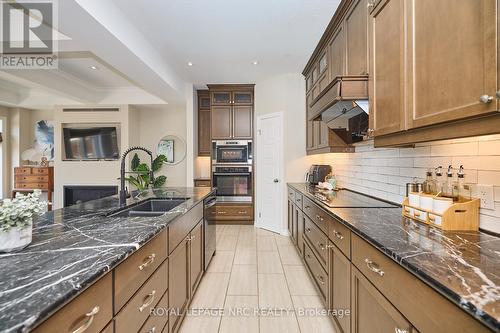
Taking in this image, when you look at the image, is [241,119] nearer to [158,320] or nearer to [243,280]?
[243,280]

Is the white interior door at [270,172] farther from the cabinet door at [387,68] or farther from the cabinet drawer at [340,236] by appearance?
the cabinet door at [387,68]

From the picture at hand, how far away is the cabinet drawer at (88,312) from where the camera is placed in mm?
666

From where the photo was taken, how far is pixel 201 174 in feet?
17.7

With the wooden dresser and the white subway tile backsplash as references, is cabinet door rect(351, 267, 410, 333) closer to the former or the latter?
the white subway tile backsplash

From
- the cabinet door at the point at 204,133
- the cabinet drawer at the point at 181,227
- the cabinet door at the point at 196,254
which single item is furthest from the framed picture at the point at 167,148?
the cabinet drawer at the point at 181,227

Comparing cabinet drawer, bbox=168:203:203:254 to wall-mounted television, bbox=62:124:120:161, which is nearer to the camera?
cabinet drawer, bbox=168:203:203:254

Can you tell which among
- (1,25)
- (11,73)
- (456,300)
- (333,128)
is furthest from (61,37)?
(456,300)

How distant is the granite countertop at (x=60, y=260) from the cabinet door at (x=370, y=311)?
114 cm

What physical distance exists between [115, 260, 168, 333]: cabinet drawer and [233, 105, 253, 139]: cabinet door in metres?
3.67

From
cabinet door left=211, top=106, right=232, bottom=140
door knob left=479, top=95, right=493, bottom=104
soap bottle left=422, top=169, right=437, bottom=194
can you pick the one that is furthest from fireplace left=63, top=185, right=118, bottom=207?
door knob left=479, top=95, right=493, bottom=104

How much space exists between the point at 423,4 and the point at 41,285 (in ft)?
6.35

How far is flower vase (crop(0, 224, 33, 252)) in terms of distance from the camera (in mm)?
935

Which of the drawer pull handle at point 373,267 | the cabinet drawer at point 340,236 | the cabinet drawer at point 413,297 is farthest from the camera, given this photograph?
the cabinet drawer at point 340,236

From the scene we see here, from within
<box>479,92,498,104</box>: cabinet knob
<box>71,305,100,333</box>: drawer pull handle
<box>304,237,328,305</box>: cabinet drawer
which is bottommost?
<box>304,237,328,305</box>: cabinet drawer
